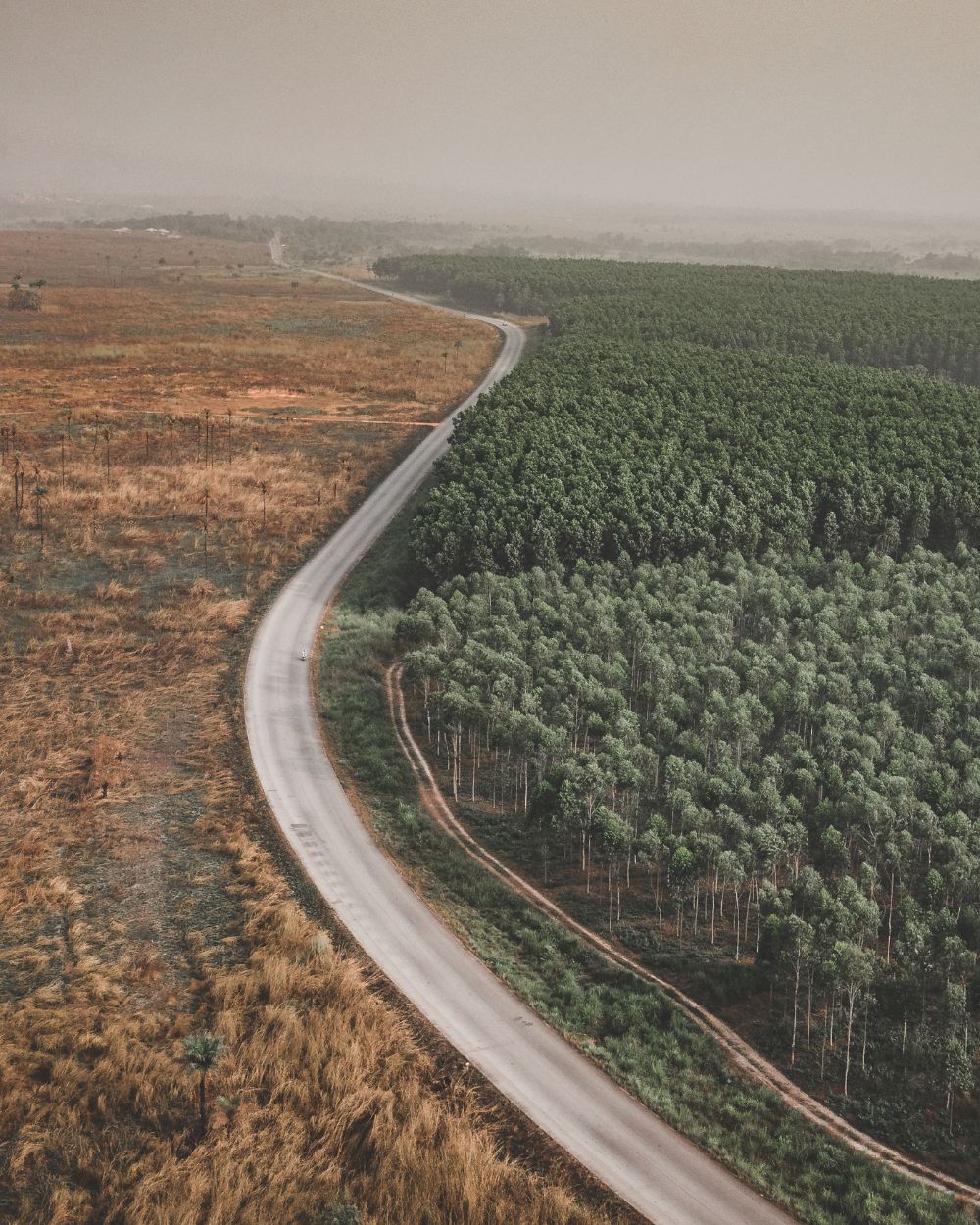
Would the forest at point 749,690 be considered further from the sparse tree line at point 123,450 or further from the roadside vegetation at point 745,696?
the sparse tree line at point 123,450

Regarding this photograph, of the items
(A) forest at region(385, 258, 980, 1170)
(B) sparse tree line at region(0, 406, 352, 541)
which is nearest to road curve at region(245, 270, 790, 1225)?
(A) forest at region(385, 258, 980, 1170)

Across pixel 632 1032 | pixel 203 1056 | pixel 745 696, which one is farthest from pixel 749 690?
pixel 203 1056

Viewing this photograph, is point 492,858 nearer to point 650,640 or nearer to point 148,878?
point 148,878

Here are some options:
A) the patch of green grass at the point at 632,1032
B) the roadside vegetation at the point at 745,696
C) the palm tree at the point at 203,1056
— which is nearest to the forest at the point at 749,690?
the roadside vegetation at the point at 745,696

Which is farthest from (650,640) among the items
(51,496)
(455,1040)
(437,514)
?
(51,496)

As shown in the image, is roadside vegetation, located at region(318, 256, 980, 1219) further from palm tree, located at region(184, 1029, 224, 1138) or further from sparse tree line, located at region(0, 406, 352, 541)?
A: sparse tree line, located at region(0, 406, 352, 541)

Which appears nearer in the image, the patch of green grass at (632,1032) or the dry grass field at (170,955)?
the dry grass field at (170,955)
